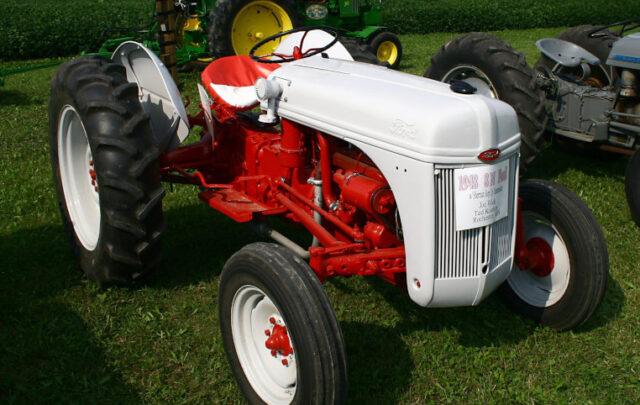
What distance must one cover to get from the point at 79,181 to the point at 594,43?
16.9 feet

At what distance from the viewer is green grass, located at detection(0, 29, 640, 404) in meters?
2.86

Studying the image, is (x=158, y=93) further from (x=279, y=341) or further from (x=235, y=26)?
(x=235, y=26)

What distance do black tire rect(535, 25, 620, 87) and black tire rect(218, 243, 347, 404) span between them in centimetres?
443

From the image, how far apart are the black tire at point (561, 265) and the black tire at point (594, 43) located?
3193 mm

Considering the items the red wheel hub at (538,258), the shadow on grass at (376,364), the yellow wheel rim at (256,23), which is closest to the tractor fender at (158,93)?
the shadow on grass at (376,364)

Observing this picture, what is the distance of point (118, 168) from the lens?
3074 mm

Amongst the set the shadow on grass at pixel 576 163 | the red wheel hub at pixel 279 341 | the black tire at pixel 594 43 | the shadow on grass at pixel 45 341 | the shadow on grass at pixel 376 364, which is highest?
the black tire at pixel 594 43

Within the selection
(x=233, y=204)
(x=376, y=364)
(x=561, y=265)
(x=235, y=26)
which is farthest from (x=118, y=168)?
(x=235, y=26)

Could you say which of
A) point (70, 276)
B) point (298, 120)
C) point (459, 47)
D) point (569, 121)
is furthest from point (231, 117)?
point (569, 121)

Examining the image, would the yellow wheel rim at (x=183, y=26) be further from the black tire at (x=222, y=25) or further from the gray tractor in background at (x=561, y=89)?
the gray tractor in background at (x=561, y=89)

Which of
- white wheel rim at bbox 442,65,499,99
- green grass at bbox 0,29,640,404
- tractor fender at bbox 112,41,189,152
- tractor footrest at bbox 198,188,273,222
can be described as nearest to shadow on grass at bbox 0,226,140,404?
green grass at bbox 0,29,640,404

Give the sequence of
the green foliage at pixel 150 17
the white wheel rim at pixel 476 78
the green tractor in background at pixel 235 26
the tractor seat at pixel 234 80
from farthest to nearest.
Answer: the green foliage at pixel 150 17 → the green tractor in background at pixel 235 26 → the white wheel rim at pixel 476 78 → the tractor seat at pixel 234 80

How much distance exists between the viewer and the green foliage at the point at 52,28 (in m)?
13.3

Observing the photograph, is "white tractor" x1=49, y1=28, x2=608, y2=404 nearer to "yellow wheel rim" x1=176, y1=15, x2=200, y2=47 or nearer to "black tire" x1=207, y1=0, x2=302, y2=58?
"black tire" x1=207, y1=0, x2=302, y2=58
